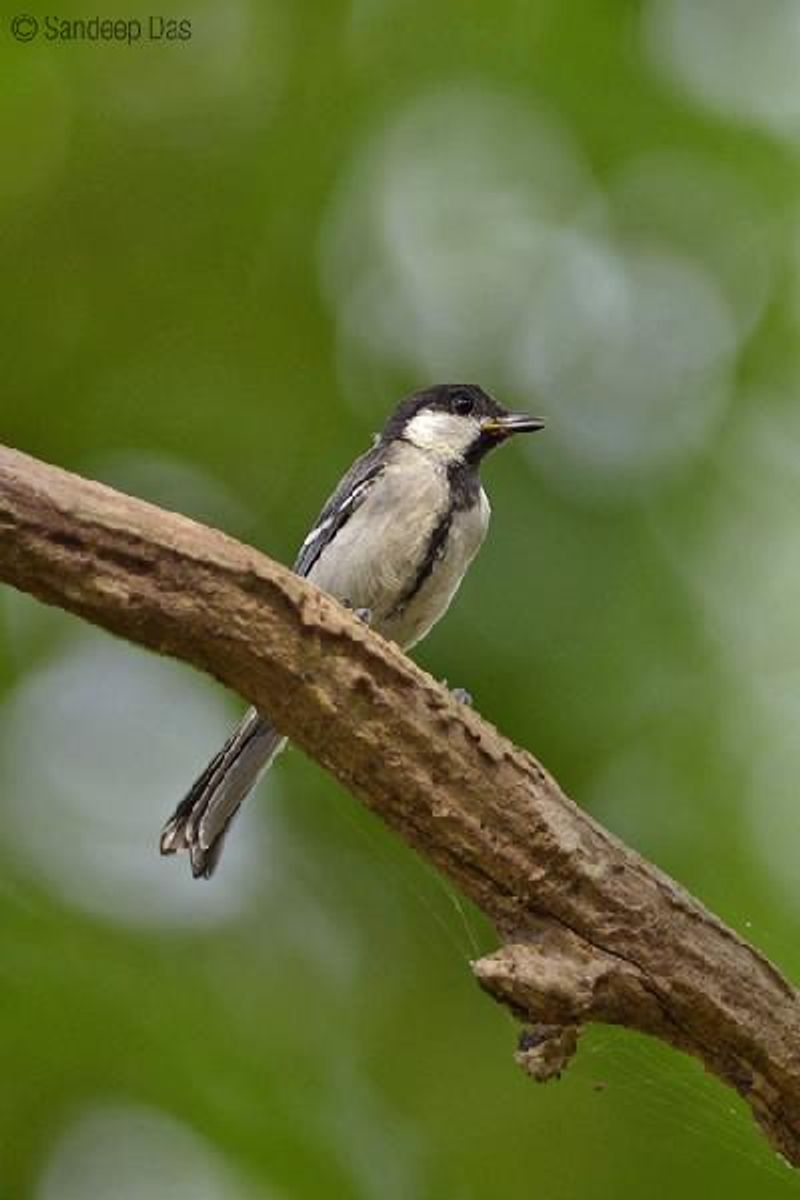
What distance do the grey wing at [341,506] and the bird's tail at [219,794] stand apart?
1.94 feet

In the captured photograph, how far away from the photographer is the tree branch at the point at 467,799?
370 centimetres

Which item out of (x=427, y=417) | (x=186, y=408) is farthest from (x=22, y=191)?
(x=427, y=417)

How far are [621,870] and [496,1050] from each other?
4.71 feet

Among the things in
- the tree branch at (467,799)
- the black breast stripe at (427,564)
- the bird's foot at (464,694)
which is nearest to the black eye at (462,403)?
the black breast stripe at (427,564)

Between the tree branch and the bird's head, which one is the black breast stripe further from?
the tree branch

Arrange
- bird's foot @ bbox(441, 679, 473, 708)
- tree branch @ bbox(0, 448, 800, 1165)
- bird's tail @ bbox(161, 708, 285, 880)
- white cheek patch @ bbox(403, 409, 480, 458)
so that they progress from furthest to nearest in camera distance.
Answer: white cheek patch @ bbox(403, 409, 480, 458) → bird's foot @ bbox(441, 679, 473, 708) → bird's tail @ bbox(161, 708, 285, 880) → tree branch @ bbox(0, 448, 800, 1165)

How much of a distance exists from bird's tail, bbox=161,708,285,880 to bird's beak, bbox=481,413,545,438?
1.13 metres

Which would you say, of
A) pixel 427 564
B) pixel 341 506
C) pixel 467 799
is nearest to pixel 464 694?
pixel 427 564

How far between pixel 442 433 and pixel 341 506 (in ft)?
1.25

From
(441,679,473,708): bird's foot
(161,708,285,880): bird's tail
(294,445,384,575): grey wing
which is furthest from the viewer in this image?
(294,445,384,575): grey wing

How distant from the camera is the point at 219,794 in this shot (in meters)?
5.11

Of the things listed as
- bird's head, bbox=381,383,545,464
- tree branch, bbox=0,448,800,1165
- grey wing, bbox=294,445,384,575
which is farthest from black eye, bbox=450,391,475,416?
tree branch, bbox=0,448,800,1165

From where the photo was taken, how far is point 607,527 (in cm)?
582

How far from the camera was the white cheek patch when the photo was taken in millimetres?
5840
